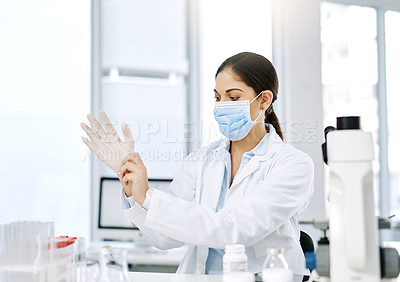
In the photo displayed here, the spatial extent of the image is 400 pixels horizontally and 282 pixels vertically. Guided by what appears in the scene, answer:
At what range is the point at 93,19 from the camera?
Answer: 380cm

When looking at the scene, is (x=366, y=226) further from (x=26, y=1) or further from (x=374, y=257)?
(x=26, y=1)

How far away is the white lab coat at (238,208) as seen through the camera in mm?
1480

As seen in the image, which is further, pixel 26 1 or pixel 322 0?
pixel 322 0

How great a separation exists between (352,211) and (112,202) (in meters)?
2.27

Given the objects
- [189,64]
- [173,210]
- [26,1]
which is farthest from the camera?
[189,64]

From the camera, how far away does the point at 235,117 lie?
1869 millimetres

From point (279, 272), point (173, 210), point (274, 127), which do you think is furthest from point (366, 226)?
point (274, 127)

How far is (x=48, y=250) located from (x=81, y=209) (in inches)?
97.6

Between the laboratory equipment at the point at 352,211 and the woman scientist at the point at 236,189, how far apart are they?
480mm

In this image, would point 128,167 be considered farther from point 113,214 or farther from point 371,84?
point 371,84

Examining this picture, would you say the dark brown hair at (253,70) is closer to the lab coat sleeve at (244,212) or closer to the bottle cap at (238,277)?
the lab coat sleeve at (244,212)

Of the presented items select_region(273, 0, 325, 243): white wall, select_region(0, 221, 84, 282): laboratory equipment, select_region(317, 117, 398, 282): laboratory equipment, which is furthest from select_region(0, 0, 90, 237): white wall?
select_region(317, 117, 398, 282): laboratory equipment

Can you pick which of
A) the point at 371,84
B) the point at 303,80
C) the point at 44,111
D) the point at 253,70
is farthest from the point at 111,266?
the point at 371,84

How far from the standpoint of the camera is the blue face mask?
6.14ft
